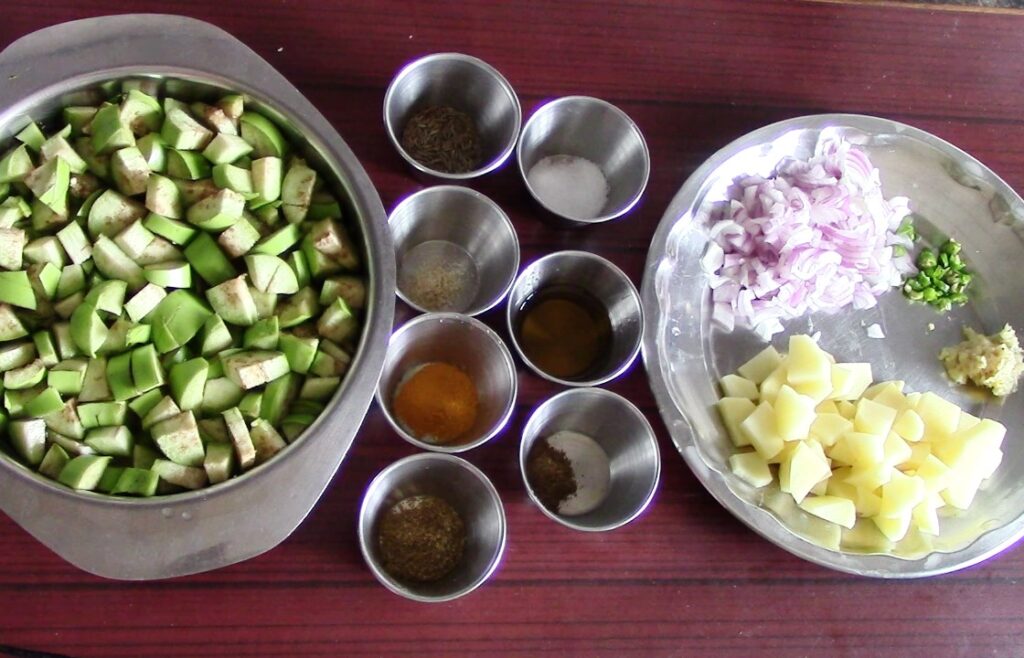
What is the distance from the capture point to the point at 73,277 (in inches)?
42.2

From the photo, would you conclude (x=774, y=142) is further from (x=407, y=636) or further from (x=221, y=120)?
(x=407, y=636)

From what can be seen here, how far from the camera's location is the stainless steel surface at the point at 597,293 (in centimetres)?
124

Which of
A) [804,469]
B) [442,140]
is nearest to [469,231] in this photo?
[442,140]

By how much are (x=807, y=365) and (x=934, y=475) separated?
0.88 ft

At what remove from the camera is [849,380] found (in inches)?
50.6

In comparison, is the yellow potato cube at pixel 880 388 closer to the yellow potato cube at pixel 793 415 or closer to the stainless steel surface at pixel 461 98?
the yellow potato cube at pixel 793 415

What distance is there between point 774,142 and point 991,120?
56 centimetres

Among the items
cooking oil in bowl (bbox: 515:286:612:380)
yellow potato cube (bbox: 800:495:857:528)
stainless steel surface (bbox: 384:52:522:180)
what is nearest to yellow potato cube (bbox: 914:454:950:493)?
Answer: yellow potato cube (bbox: 800:495:857:528)

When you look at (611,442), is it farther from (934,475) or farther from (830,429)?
(934,475)

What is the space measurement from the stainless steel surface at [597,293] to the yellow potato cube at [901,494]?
459 mm

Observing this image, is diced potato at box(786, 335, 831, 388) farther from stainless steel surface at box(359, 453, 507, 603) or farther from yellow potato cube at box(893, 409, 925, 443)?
stainless steel surface at box(359, 453, 507, 603)

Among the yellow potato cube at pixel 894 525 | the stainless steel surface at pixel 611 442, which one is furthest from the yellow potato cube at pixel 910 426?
the stainless steel surface at pixel 611 442

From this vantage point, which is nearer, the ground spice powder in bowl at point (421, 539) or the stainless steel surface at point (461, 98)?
the ground spice powder in bowl at point (421, 539)

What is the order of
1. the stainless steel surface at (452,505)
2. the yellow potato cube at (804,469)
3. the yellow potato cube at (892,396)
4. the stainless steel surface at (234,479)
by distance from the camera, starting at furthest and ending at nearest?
the yellow potato cube at (892,396) → the yellow potato cube at (804,469) → the stainless steel surface at (452,505) → the stainless steel surface at (234,479)
